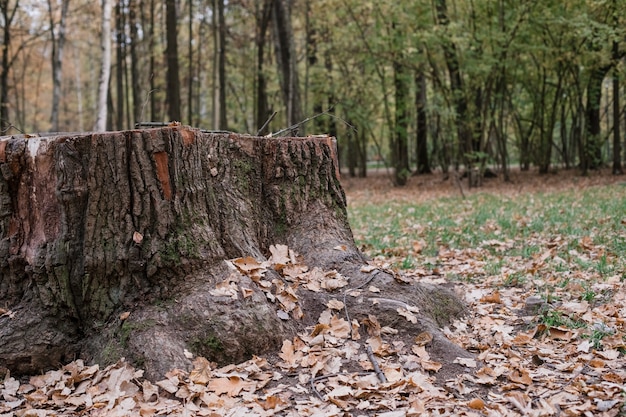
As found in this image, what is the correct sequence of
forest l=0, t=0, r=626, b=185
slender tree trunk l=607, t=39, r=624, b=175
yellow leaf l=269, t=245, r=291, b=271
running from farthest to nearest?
slender tree trunk l=607, t=39, r=624, b=175, forest l=0, t=0, r=626, b=185, yellow leaf l=269, t=245, r=291, b=271

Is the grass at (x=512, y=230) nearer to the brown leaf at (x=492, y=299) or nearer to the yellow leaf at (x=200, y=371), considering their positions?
the brown leaf at (x=492, y=299)

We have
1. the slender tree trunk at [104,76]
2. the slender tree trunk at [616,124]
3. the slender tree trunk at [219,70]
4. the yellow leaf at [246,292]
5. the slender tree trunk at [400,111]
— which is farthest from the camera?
the slender tree trunk at [400,111]

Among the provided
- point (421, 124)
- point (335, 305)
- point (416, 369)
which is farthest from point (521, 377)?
point (421, 124)

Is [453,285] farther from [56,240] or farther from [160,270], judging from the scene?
[56,240]

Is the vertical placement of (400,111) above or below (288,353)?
above

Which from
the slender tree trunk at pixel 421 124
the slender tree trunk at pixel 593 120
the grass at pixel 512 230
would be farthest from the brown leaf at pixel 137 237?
the slender tree trunk at pixel 593 120

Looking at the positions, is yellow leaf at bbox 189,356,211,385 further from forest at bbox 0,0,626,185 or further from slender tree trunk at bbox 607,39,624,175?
slender tree trunk at bbox 607,39,624,175

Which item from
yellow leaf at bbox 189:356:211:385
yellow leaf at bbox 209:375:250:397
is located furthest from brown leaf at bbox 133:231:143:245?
yellow leaf at bbox 209:375:250:397

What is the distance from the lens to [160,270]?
3.32 meters

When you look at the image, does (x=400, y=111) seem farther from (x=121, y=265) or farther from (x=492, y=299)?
(x=121, y=265)

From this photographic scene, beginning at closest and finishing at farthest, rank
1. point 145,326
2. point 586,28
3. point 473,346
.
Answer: point 145,326, point 473,346, point 586,28

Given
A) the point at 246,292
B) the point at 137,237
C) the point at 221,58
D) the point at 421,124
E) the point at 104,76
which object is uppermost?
the point at 221,58

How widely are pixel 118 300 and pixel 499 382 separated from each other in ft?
7.32

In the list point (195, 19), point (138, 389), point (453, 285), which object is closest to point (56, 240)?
point (138, 389)
